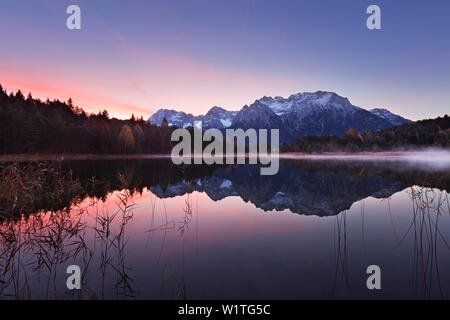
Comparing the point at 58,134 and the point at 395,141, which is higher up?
the point at 395,141

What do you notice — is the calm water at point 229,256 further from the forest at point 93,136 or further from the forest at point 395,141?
the forest at point 395,141

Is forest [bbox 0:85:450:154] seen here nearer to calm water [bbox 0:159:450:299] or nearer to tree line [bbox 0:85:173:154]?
tree line [bbox 0:85:173:154]

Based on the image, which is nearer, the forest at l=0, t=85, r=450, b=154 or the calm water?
the calm water

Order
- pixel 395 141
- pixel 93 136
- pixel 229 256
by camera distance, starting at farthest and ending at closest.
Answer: pixel 395 141
pixel 93 136
pixel 229 256

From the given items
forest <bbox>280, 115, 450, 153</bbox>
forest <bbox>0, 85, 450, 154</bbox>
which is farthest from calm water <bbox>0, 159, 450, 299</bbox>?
forest <bbox>280, 115, 450, 153</bbox>

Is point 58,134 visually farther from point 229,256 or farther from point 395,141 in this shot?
point 395,141

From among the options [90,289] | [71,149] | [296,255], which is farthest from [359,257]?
[71,149]

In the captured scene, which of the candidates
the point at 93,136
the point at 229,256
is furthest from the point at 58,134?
the point at 229,256

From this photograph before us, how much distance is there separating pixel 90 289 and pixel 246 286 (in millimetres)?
4459

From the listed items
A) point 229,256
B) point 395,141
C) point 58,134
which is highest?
point 395,141

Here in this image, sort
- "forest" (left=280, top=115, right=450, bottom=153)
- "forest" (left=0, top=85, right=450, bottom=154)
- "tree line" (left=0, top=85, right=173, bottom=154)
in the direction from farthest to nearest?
1. "forest" (left=280, top=115, right=450, bottom=153)
2. "forest" (left=0, top=85, right=450, bottom=154)
3. "tree line" (left=0, top=85, right=173, bottom=154)

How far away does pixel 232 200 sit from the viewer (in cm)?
2089

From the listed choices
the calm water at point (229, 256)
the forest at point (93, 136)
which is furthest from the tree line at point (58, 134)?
the calm water at point (229, 256)

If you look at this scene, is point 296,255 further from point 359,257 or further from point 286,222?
point 286,222
